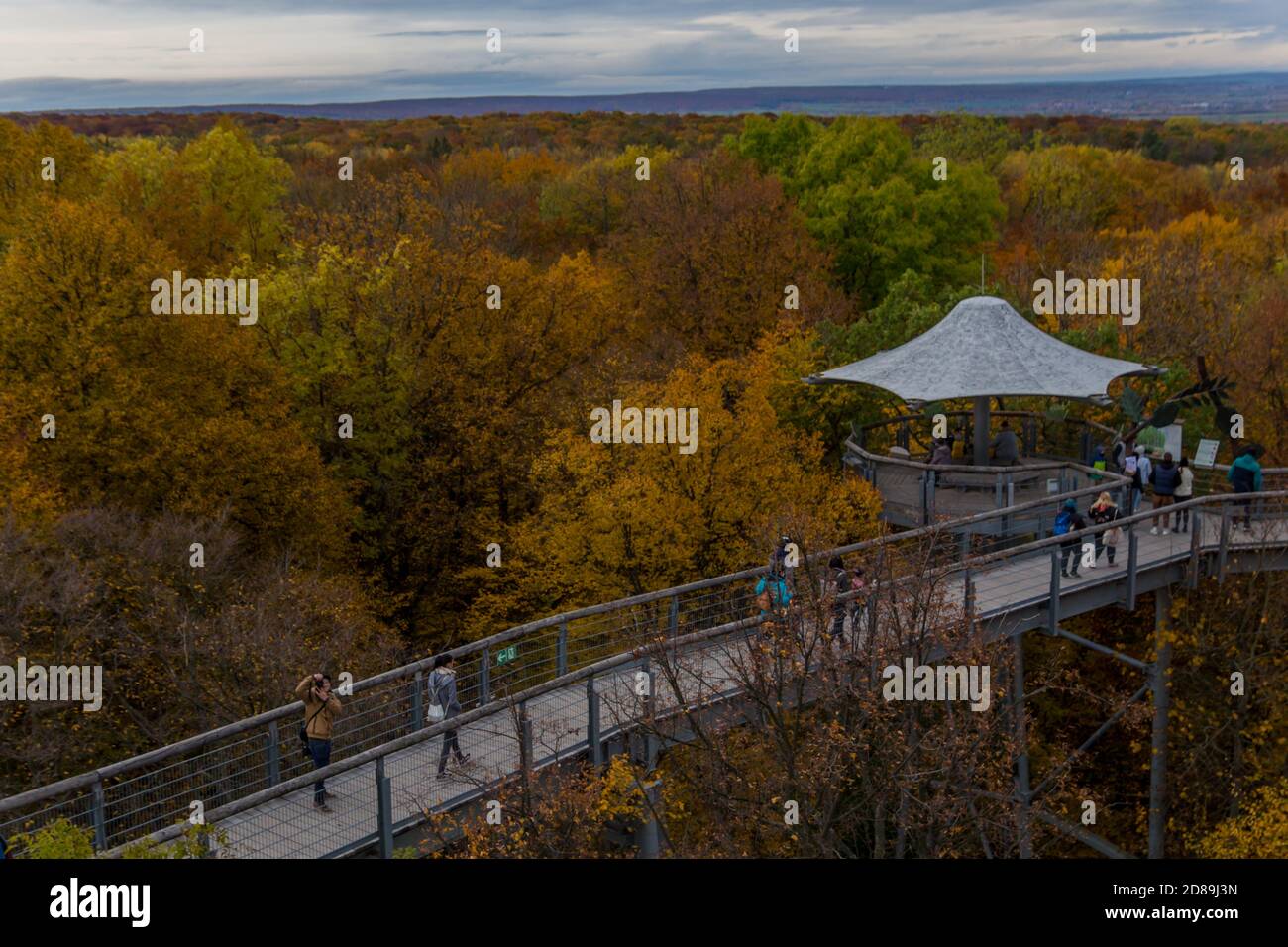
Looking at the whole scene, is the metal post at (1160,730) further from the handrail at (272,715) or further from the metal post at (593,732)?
the metal post at (593,732)

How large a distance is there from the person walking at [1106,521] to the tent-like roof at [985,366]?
3.80m

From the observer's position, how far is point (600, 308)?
44000 mm

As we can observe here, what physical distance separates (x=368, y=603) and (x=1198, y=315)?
29.2 m

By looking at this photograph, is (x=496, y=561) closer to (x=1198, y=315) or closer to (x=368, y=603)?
(x=368, y=603)

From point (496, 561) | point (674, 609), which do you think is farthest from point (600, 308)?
point (674, 609)

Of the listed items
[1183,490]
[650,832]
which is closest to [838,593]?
[650,832]

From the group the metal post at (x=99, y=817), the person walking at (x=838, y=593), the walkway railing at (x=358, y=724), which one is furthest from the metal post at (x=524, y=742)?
the metal post at (x=99, y=817)

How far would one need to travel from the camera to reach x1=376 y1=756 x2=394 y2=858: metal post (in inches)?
569

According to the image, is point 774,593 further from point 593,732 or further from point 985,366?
point 985,366

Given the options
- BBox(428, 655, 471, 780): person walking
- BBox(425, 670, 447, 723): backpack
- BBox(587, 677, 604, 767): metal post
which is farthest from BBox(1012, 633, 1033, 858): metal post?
BBox(425, 670, 447, 723): backpack

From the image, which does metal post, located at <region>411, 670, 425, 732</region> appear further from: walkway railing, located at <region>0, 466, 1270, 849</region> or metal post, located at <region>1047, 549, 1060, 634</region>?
metal post, located at <region>1047, 549, 1060, 634</region>

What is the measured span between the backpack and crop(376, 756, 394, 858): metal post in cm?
189
